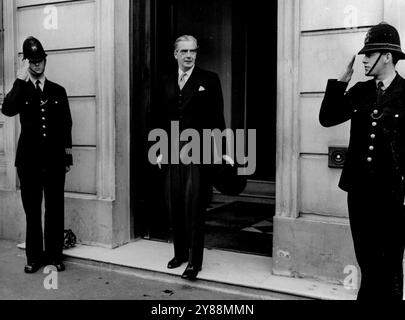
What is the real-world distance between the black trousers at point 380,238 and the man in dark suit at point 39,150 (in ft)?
10.8

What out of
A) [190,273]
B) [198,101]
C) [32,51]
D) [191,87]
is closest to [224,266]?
[190,273]

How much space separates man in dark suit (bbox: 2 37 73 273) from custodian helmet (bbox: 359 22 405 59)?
336 cm

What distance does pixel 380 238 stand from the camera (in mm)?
3611

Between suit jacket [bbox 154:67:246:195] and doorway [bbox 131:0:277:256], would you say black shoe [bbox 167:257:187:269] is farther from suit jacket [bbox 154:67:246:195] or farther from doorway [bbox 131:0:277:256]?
doorway [bbox 131:0:277:256]

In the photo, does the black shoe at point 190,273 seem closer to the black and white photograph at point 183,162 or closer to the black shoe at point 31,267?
the black and white photograph at point 183,162

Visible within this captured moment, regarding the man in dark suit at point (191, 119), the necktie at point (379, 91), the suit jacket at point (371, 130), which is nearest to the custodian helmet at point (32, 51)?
the man in dark suit at point (191, 119)

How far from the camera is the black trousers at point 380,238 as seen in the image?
3598 mm

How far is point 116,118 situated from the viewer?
630cm

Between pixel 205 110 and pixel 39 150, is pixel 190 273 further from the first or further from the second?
pixel 39 150

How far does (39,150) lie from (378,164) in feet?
11.5

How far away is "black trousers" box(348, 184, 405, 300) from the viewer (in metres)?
3.60

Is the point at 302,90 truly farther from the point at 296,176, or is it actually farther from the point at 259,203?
the point at 259,203
